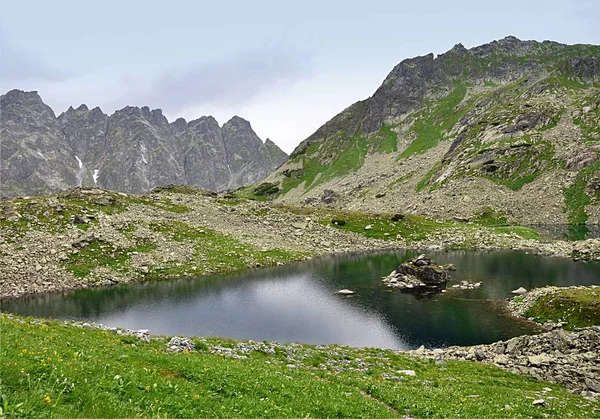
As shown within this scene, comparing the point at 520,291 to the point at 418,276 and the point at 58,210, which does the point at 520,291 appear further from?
the point at 58,210

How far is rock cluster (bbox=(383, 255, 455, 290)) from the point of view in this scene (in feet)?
238

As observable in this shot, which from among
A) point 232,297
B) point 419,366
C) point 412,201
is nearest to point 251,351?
point 419,366

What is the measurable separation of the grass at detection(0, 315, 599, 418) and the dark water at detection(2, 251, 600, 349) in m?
14.0

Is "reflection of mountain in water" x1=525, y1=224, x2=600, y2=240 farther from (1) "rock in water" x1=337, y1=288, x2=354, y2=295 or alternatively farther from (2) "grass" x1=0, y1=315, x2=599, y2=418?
(2) "grass" x1=0, y1=315, x2=599, y2=418

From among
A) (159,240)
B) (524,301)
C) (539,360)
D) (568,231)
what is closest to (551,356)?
(539,360)

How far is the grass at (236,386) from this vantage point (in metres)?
11.4

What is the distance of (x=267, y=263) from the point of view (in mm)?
95812

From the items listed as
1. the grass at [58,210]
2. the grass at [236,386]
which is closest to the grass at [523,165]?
the grass at [58,210]

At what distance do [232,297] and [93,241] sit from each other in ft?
134

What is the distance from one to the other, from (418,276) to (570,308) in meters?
28.6

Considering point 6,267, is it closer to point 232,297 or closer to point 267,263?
point 232,297

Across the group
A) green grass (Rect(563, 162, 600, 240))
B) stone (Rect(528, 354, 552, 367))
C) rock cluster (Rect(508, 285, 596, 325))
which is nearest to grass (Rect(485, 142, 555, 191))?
green grass (Rect(563, 162, 600, 240))

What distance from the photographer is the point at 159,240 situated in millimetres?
96500

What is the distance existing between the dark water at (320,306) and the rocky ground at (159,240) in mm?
7469
